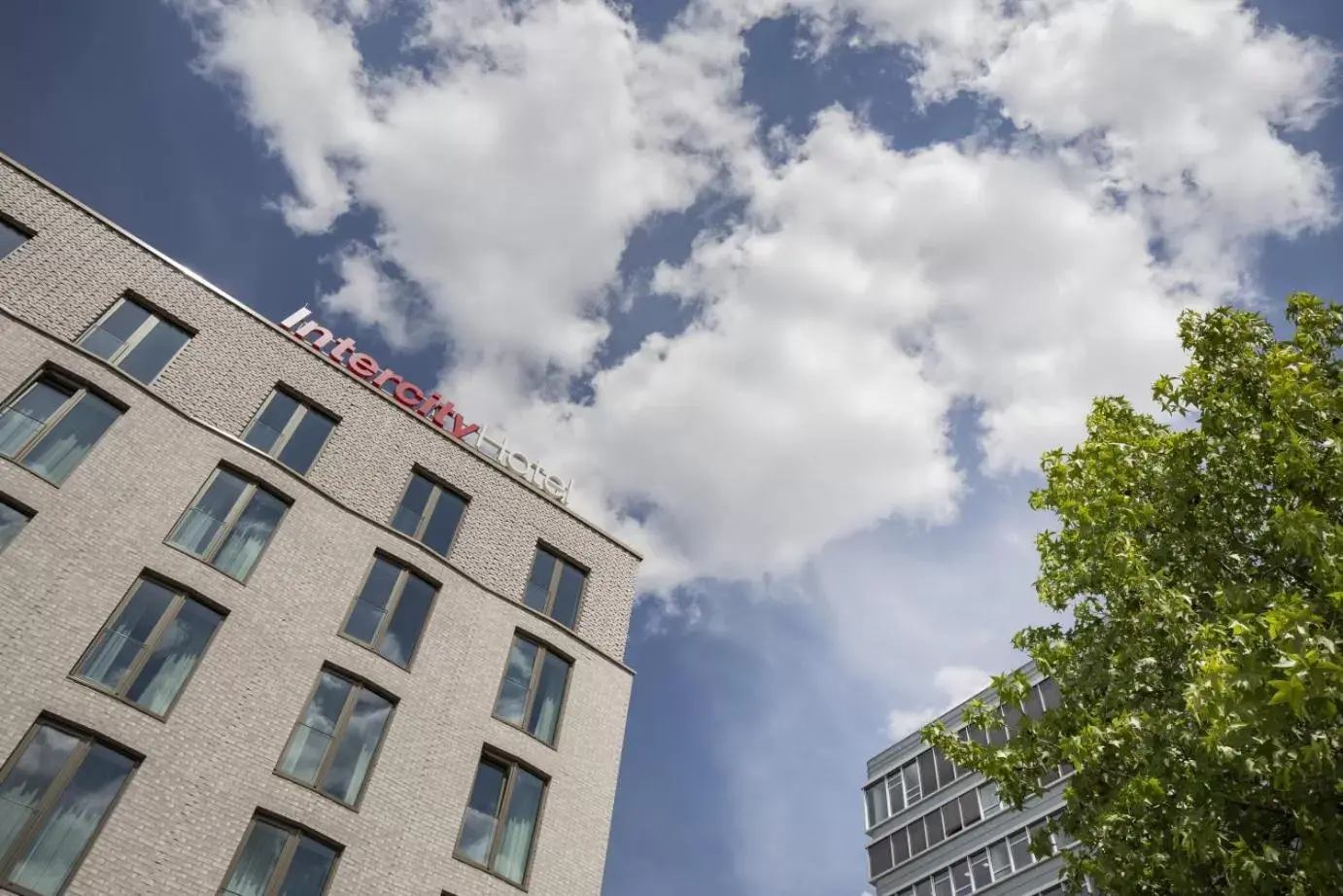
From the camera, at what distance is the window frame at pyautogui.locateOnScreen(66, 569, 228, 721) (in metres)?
17.7

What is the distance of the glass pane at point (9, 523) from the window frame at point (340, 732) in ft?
21.7

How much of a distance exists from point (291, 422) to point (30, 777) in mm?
11065

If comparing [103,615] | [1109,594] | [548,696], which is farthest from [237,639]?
[1109,594]

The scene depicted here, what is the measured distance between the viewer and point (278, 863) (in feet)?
58.9

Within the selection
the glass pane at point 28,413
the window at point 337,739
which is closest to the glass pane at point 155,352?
the glass pane at point 28,413

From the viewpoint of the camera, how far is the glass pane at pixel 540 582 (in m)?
27.1

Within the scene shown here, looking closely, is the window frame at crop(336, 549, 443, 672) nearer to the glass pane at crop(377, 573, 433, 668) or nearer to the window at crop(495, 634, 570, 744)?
the glass pane at crop(377, 573, 433, 668)

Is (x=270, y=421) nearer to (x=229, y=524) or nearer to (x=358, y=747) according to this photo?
(x=229, y=524)

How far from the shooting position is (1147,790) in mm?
10734

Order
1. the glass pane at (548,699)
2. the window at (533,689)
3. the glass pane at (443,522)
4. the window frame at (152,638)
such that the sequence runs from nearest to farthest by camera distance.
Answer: the window frame at (152,638), the window at (533,689), the glass pane at (548,699), the glass pane at (443,522)

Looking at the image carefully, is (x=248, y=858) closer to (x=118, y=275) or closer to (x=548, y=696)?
(x=548, y=696)

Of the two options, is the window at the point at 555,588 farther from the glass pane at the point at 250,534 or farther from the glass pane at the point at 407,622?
the glass pane at the point at 250,534

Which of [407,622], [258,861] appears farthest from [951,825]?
[258,861]

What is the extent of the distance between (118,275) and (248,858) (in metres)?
15.1
